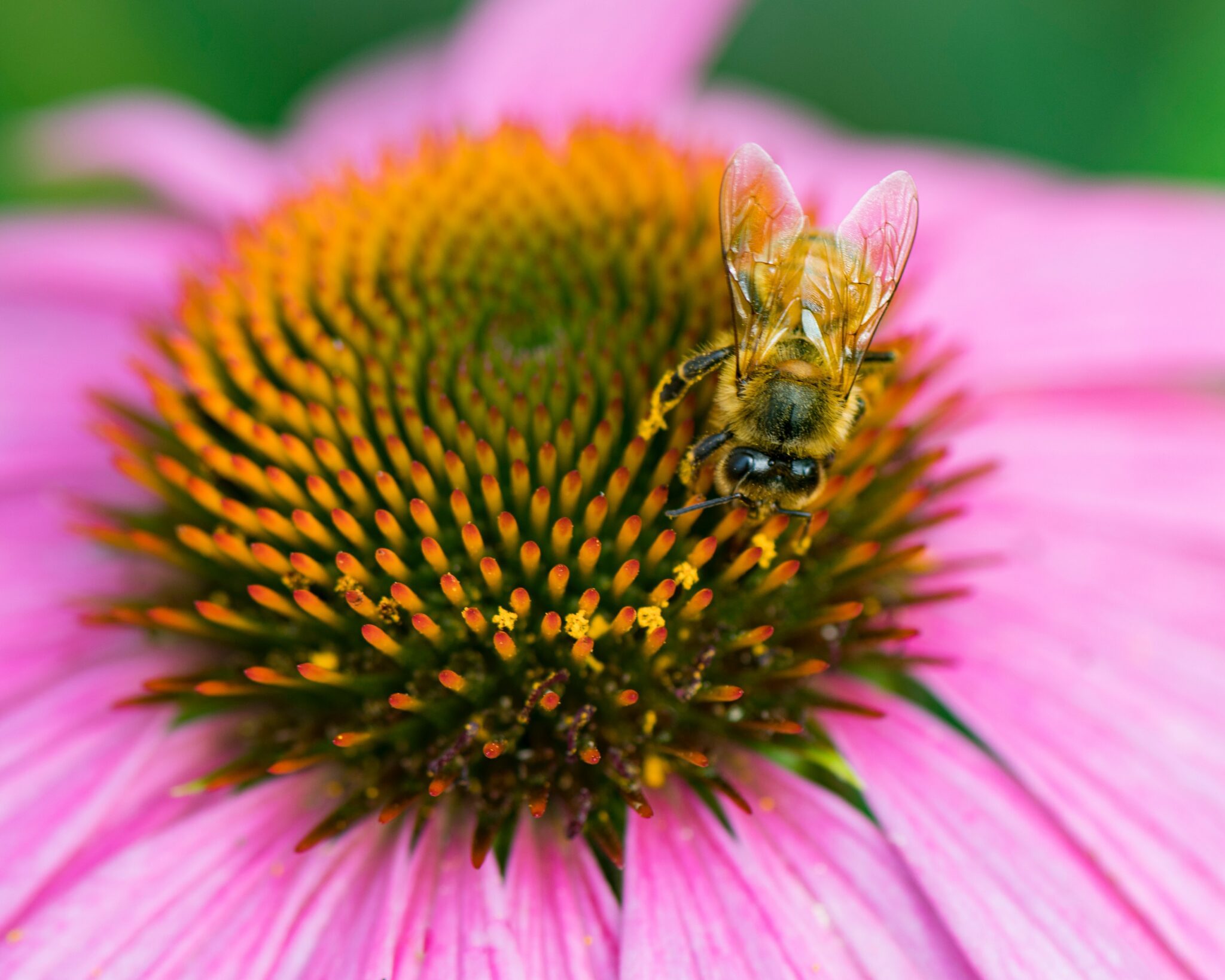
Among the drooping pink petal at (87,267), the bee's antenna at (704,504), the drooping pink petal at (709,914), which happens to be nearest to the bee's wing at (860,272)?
the bee's antenna at (704,504)

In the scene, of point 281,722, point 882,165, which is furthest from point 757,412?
point 882,165

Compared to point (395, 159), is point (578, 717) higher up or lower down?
lower down

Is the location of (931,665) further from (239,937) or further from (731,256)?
(239,937)

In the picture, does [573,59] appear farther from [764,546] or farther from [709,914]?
[709,914]

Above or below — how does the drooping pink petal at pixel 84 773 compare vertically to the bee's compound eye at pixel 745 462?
below

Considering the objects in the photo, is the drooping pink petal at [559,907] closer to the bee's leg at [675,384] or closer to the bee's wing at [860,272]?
the bee's leg at [675,384]

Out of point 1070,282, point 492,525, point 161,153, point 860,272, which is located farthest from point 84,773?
point 1070,282
